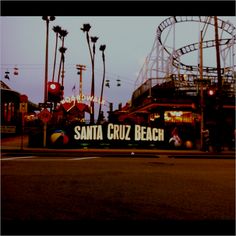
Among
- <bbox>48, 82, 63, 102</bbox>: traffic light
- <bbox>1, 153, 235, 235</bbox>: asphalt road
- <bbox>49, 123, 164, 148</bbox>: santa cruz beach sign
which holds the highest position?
<bbox>48, 82, 63, 102</bbox>: traffic light

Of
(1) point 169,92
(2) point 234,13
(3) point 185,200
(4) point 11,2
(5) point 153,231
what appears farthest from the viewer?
(1) point 169,92

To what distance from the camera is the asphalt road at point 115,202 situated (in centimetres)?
598

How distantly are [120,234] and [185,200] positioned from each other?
9.54 ft

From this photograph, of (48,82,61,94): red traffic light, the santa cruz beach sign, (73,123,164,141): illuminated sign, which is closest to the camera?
(48,82,61,94): red traffic light

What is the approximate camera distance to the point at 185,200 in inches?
322

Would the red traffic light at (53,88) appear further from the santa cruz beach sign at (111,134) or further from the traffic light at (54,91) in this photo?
the santa cruz beach sign at (111,134)

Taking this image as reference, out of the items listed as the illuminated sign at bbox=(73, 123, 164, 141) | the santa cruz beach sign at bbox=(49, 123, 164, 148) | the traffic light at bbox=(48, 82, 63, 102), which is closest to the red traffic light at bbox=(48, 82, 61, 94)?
the traffic light at bbox=(48, 82, 63, 102)

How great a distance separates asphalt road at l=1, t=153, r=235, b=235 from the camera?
5980 mm

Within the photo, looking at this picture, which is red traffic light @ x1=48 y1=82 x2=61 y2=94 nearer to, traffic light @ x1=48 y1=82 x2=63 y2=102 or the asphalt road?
traffic light @ x1=48 y1=82 x2=63 y2=102

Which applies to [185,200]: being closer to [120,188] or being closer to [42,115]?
[120,188]

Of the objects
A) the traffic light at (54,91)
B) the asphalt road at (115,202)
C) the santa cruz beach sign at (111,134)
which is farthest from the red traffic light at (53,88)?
the santa cruz beach sign at (111,134)

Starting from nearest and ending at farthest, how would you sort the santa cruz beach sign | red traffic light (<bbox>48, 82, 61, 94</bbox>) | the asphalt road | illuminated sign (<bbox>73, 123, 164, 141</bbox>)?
1. the asphalt road
2. red traffic light (<bbox>48, 82, 61, 94</bbox>)
3. the santa cruz beach sign
4. illuminated sign (<bbox>73, 123, 164, 141</bbox>)

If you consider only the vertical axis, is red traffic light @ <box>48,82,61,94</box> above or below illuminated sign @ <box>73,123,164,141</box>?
above

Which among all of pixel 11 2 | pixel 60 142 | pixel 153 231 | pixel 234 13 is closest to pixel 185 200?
pixel 153 231
